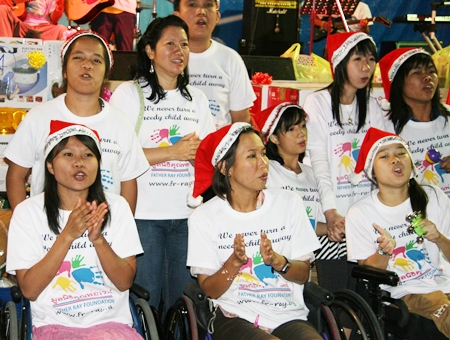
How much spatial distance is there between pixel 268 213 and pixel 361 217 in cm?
50

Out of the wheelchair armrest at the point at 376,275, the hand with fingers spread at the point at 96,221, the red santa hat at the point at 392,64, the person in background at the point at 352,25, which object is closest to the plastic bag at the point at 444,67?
the person in background at the point at 352,25

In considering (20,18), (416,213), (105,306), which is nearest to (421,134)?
(416,213)

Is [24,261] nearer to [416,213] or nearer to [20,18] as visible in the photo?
[416,213]

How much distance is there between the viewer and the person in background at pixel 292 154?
349 cm

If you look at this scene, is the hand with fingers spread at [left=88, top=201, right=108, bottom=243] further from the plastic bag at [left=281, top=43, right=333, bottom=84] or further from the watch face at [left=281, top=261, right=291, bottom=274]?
the plastic bag at [left=281, top=43, right=333, bottom=84]

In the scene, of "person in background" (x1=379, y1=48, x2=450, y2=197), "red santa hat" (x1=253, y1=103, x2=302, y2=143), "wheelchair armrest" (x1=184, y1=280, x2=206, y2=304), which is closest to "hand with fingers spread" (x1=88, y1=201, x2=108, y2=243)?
"wheelchair armrest" (x1=184, y1=280, x2=206, y2=304)

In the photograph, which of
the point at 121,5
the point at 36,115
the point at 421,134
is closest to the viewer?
the point at 36,115

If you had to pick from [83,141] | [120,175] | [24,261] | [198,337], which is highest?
[83,141]

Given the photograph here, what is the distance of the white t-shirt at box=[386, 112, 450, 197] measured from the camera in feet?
12.0

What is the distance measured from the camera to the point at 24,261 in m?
2.71

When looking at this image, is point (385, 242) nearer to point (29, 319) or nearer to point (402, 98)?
point (402, 98)

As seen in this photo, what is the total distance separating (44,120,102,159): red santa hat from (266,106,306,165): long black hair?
3.36 ft

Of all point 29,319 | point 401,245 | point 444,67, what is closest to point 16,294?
point 29,319

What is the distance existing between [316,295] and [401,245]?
1.93ft
